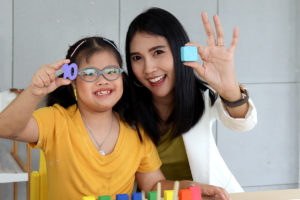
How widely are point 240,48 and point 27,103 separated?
5.78 ft

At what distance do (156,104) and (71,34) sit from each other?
35.9 inches

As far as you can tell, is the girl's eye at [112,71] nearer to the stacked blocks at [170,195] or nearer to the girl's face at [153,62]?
the girl's face at [153,62]

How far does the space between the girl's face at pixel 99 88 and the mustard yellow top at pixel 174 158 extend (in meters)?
0.35

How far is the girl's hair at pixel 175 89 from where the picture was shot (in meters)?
1.31

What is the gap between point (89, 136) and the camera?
3.91ft

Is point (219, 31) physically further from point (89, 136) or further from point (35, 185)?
point (35, 185)

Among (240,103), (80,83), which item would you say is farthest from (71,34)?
(240,103)

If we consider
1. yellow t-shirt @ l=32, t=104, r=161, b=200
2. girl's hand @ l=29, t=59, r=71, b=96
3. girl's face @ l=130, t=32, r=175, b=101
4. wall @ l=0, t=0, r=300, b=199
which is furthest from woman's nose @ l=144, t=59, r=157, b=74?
wall @ l=0, t=0, r=300, b=199

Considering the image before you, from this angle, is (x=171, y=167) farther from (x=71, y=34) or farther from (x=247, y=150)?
(x=247, y=150)

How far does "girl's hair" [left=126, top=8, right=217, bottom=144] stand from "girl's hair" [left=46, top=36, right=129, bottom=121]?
57 millimetres

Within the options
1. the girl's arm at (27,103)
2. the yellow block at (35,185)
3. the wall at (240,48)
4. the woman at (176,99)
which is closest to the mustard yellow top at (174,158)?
the woman at (176,99)

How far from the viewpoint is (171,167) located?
1.48 m

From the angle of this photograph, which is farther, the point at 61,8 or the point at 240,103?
the point at 61,8

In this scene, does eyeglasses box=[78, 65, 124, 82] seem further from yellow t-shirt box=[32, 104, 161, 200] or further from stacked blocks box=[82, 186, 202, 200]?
stacked blocks box=[82, 186, 202, 200]
